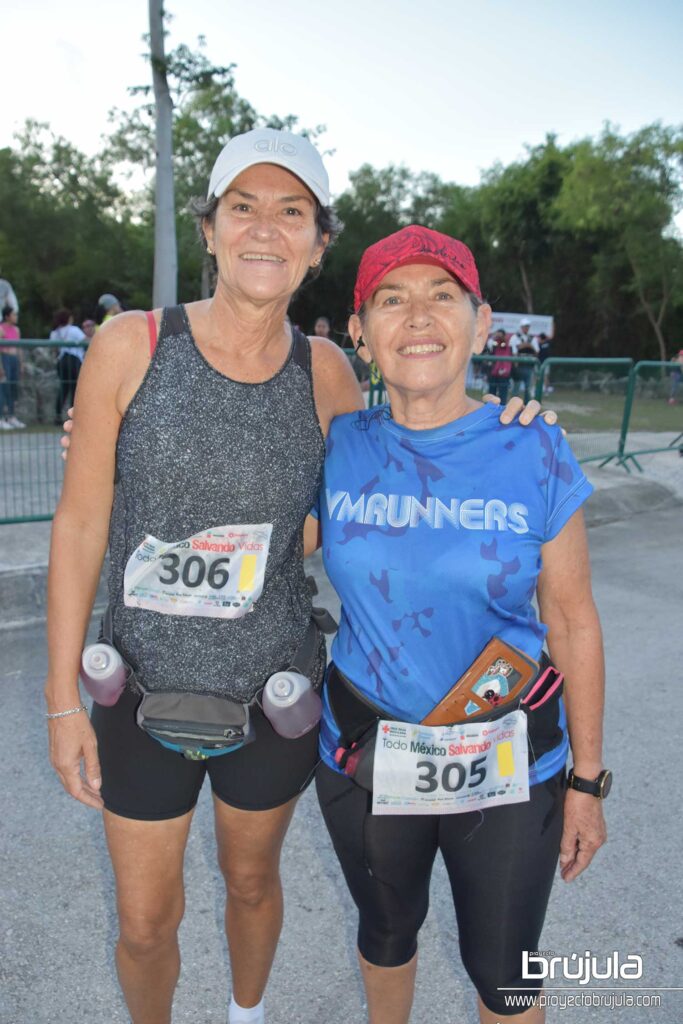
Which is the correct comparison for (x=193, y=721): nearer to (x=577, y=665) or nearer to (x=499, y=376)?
(x=577, y=665)

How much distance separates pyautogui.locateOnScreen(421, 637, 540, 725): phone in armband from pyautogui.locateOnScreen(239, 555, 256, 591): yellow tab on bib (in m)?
0.50

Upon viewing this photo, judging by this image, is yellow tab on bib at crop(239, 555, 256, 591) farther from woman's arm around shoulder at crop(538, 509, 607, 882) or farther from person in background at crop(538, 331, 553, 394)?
person in background at crop(538, 331, 553, 394)

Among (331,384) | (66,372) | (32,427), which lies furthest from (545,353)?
(331,384)

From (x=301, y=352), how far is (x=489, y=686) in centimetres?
92

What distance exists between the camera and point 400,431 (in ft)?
6.40

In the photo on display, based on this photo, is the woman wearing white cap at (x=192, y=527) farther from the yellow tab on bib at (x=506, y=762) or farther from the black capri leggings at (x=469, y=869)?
the yellow tab on bib at (x=506, y=762)

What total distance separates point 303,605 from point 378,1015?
1020 mm

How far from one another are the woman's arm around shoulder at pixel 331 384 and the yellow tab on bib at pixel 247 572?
38 cm

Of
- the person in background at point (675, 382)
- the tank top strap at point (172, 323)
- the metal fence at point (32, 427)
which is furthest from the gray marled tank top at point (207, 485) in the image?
the person in background at point (675, 382)

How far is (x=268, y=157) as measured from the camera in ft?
6.29

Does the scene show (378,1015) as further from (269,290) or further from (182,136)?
(182,136)

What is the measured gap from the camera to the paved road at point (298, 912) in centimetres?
238

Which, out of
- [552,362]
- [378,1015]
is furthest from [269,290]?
[552,362]

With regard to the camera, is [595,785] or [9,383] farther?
[9,383]
